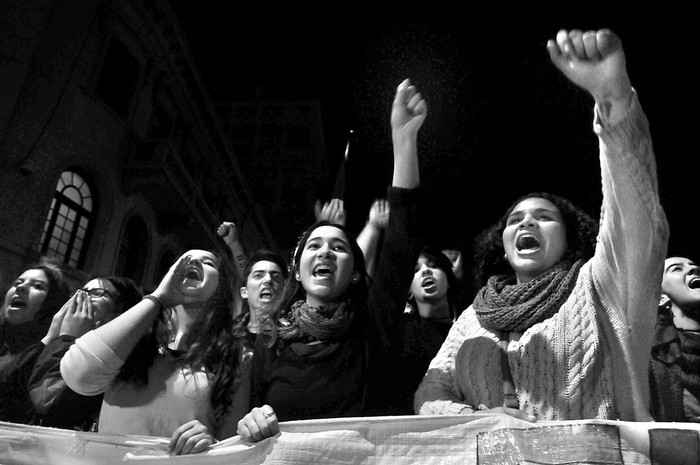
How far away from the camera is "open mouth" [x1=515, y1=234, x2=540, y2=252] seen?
2074 mm

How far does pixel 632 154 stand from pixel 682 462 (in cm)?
88

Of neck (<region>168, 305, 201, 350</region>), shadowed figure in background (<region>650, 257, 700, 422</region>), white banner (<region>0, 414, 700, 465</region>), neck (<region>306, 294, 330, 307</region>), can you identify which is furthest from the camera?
neck (<region>168, 305, 201, 350</region>)

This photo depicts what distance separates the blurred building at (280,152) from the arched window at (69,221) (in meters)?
12.2

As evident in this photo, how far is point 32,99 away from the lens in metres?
8.84

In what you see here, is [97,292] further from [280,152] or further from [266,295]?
[280,152]

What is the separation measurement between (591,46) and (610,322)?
89cm

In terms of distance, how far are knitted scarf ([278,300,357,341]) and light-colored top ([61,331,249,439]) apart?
0.30 m

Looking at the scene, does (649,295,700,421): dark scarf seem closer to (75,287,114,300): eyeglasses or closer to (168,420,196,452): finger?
(168,420,196,452): finger

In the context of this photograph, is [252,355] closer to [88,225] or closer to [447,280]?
[447,280]

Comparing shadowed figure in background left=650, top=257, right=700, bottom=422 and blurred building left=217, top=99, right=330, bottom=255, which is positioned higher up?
blurred building left=217, top=99, right=330, bottom=255

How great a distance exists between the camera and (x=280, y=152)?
24.1 meters

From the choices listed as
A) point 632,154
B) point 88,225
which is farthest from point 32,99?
point 632,154

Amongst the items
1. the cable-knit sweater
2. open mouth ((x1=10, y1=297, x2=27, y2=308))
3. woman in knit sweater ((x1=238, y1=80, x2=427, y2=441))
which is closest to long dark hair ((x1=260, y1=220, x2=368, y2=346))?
woman in knit sweater ((x1=238, y1=80, x2=427, y2=441))

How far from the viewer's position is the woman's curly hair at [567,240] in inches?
83.7
